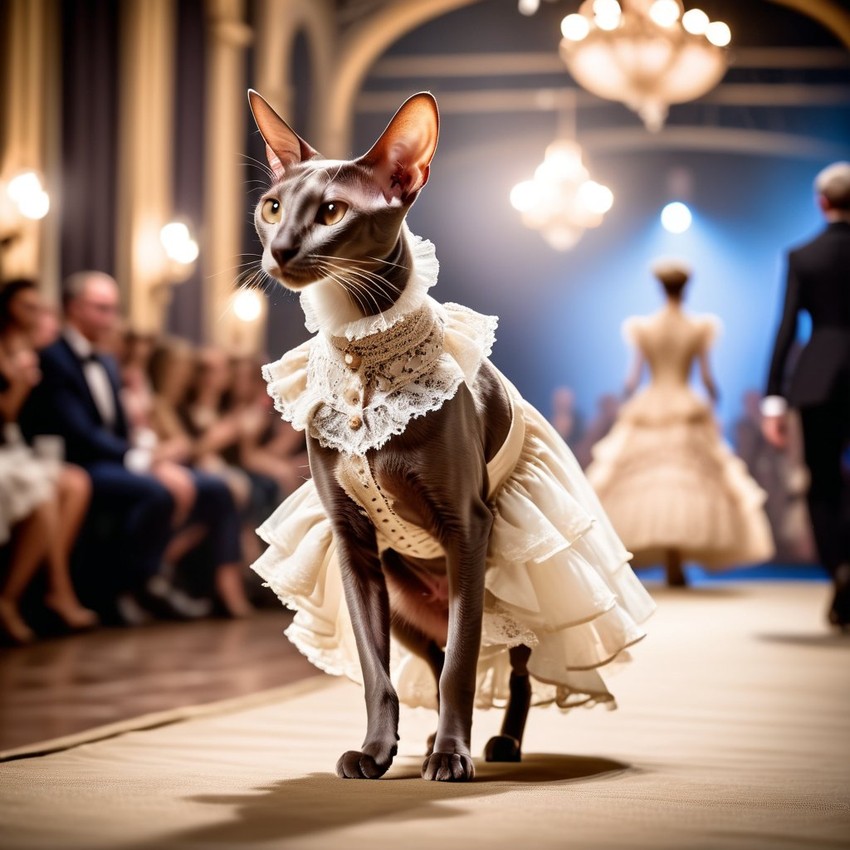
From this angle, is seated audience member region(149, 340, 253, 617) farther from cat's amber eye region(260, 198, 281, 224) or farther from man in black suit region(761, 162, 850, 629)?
cat's amber eye region(260, 198, 281, 224)

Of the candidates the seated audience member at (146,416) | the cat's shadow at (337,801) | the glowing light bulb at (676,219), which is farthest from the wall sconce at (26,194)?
the glowing light bulb at (676,219)

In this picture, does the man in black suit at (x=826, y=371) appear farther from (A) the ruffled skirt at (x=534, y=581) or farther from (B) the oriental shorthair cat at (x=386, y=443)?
(B) the oriental shorthair cat at (x=386, y=443)

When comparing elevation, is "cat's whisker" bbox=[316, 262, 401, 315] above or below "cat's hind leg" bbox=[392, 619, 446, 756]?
above

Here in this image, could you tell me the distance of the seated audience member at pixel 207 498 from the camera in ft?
21.9

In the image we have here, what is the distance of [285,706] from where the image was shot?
367 centimetres

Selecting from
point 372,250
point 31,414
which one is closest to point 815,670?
point 372,250

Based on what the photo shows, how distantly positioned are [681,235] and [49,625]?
10577 millimetres

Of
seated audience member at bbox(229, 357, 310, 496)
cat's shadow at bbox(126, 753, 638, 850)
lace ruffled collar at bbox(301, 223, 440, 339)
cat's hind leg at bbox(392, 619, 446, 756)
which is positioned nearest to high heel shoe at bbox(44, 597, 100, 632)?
seated audience member at bbox(229, 357, 310, 496)

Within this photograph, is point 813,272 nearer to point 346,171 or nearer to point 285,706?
point 285,706

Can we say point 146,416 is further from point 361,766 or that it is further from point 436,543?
point 361,766

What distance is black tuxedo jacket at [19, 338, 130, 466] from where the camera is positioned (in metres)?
5.77

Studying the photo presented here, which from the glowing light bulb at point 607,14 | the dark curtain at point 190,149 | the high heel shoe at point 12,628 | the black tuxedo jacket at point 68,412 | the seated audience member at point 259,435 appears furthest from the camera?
the dark curtain at point 190,149

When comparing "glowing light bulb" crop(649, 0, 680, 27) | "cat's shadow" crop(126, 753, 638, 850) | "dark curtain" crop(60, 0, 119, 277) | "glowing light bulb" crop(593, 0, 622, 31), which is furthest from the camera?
"glowing light bulb" crop(593, 0, 622, 31)

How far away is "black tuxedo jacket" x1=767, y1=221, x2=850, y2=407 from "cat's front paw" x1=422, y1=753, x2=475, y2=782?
3225 millimetres
